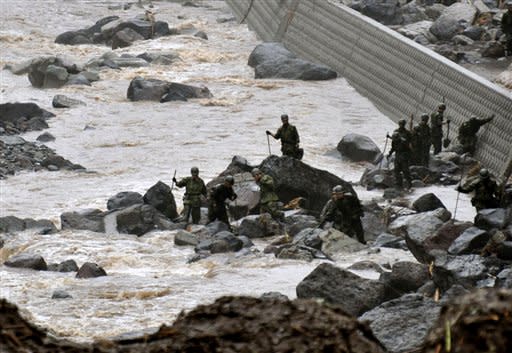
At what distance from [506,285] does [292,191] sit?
734 centimetres

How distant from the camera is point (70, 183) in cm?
2283

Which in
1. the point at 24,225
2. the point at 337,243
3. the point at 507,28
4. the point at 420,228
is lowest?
the point at 24,225

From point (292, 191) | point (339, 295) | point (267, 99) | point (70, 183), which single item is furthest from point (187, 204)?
point (267, 99)

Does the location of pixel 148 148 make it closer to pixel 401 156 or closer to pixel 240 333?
pixel 401 156

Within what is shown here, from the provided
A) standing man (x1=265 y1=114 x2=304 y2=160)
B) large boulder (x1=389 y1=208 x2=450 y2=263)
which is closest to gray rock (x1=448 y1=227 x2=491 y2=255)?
large boulder (x1=389 y1=208 x2=450 y2=263)

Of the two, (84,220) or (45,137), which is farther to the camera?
(45,137)

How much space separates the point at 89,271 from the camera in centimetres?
1596

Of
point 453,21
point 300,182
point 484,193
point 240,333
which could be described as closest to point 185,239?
point 300,182

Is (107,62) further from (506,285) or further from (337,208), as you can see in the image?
(506,285)

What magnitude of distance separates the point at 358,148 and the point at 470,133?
2224 mm

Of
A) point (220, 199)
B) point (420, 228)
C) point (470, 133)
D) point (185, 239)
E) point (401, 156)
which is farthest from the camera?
point (470, 133)

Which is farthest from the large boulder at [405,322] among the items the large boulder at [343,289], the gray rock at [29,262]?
the gray rock at [29,262]

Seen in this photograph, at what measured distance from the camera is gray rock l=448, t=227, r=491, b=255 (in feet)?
48.6

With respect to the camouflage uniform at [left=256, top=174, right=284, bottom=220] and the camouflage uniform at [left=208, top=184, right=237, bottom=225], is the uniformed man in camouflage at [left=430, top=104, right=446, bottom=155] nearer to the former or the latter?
the camouflage uniform at [left=256, top=174, right=284, bottom=220]
